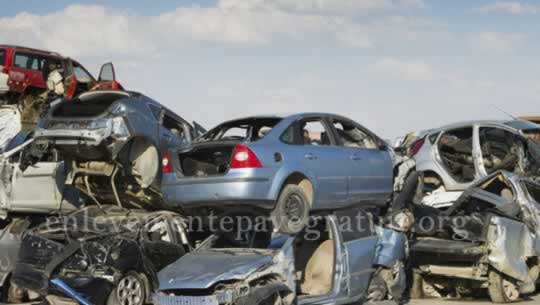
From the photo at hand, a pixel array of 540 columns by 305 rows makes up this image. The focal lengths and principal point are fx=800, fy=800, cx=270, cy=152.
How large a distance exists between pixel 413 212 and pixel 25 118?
27.5ft

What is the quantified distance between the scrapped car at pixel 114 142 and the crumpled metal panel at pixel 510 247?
182 inches

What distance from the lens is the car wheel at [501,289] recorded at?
1116cm

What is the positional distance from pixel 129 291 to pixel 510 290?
5.38 metres

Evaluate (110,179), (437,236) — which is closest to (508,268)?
(437,236)

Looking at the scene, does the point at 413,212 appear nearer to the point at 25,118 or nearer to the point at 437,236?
the point at 437,236

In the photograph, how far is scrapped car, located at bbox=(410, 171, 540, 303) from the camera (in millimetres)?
11148

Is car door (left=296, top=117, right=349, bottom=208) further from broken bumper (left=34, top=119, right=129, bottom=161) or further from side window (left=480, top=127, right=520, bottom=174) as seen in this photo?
side window (left=480, top=127, right=520, bottom=174)

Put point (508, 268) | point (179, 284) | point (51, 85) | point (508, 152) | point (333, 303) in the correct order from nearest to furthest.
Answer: point (179, 284) < point (333, 303) < point (508, 268) < point (508, 152) < point (51, 85)

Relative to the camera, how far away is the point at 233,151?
10133 millimetres

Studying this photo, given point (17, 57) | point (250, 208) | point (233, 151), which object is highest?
point (17, 57)

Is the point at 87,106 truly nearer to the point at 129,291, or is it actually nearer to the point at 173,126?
the point at 173,126

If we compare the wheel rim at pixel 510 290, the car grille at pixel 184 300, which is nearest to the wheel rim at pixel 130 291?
the car grille at pixel 184 300

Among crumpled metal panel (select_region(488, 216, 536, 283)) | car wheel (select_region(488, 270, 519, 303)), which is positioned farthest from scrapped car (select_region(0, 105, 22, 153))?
car wheel (select_region(488, 270, 519, 303))

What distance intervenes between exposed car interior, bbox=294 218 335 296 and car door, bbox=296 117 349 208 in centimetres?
131
